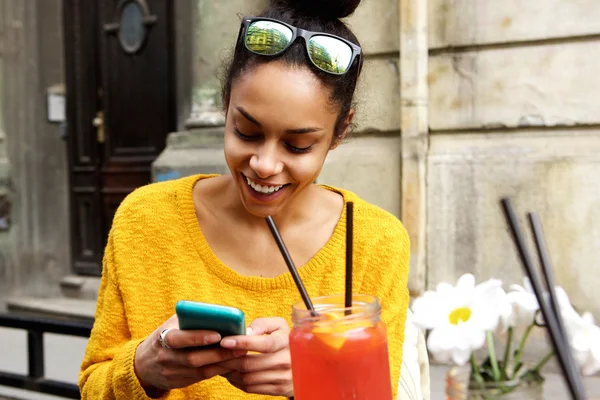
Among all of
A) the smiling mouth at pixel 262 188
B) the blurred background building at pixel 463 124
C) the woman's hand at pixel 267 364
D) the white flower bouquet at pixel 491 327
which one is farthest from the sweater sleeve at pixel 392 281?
the blurred background building at pixel 463 124

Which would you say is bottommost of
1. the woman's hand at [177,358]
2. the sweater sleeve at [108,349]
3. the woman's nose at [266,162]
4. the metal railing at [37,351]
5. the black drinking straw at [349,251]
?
the metal railing at [37,351]

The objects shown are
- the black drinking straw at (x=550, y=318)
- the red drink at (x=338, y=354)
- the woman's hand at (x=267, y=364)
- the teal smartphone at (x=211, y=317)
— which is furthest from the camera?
the woman's hand at (x=267, y=364)

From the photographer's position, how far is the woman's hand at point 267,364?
3.72ft

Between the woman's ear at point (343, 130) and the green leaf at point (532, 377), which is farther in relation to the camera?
the woman's ear at point (343, 130)

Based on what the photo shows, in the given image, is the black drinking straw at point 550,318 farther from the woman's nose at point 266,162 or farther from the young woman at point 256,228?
the woman's nose at point 266,162

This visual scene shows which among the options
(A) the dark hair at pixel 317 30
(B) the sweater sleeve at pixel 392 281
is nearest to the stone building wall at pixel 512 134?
(B) the sweater sleeve at pixel 392 281

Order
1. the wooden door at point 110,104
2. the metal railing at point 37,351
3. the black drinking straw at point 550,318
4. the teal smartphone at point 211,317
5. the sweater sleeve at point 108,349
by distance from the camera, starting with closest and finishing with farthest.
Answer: the black drinking straw at point 550,318 → the teal smartphone at point 211,317 → the sweater sleeve at point 108,349 → the metal railing at point 37,351 → the wooden door at point 110,104

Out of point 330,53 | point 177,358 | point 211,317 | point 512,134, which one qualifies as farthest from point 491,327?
point 512,134

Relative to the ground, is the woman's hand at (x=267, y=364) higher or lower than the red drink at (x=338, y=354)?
lower

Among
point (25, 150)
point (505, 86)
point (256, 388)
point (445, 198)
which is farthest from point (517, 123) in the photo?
point (25, 150)

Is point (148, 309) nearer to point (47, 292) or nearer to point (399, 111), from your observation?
point (399, 111)

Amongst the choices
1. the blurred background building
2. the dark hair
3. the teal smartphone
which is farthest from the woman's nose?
the blurred background building

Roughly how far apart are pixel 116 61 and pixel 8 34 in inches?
42.0

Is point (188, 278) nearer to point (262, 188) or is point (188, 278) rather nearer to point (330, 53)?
point (262, 188)
